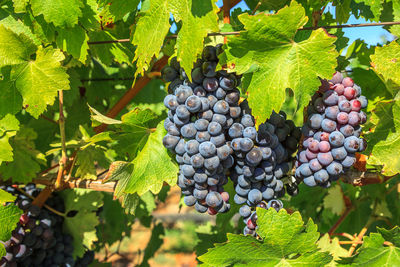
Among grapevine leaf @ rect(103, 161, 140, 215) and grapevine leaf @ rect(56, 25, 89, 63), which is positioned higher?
grapevine leaf @ rect(56, 25, 89, 63)

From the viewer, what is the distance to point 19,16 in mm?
1688

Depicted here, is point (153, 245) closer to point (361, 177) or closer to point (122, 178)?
point (122, 178)

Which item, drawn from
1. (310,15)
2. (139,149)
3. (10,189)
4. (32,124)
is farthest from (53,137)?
(310,15)

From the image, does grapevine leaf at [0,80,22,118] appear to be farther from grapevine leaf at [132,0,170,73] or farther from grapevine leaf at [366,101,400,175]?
grapevine leaf at [366,101,400,175]

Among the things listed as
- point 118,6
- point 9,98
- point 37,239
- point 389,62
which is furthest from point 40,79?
point 389,62

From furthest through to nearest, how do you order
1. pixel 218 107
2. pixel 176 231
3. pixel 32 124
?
1. pixel 176 231
2. pixel 32 124
3. pixel 218 107

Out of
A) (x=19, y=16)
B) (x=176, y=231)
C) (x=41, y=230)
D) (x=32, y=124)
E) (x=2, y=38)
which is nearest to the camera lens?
(x=2, y=38)

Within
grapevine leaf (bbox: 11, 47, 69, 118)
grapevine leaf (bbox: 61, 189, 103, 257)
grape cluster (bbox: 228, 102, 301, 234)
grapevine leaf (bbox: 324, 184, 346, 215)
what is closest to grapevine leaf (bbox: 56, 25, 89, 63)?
grapevine leaf (bbox: 11, 47, 69, 118)

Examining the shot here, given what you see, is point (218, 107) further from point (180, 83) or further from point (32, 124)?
point (32, 124)

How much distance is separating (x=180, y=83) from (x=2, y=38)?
2.33 feet

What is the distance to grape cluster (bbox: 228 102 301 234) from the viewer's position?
1.37 metres

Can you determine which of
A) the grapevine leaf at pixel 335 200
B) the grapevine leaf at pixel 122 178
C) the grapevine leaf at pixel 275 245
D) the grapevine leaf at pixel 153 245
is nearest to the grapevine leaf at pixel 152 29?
the grapevine leaf at pixel 122 178

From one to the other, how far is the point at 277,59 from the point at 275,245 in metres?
0.62

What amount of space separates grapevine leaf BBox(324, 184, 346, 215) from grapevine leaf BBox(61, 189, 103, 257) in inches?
51.4
